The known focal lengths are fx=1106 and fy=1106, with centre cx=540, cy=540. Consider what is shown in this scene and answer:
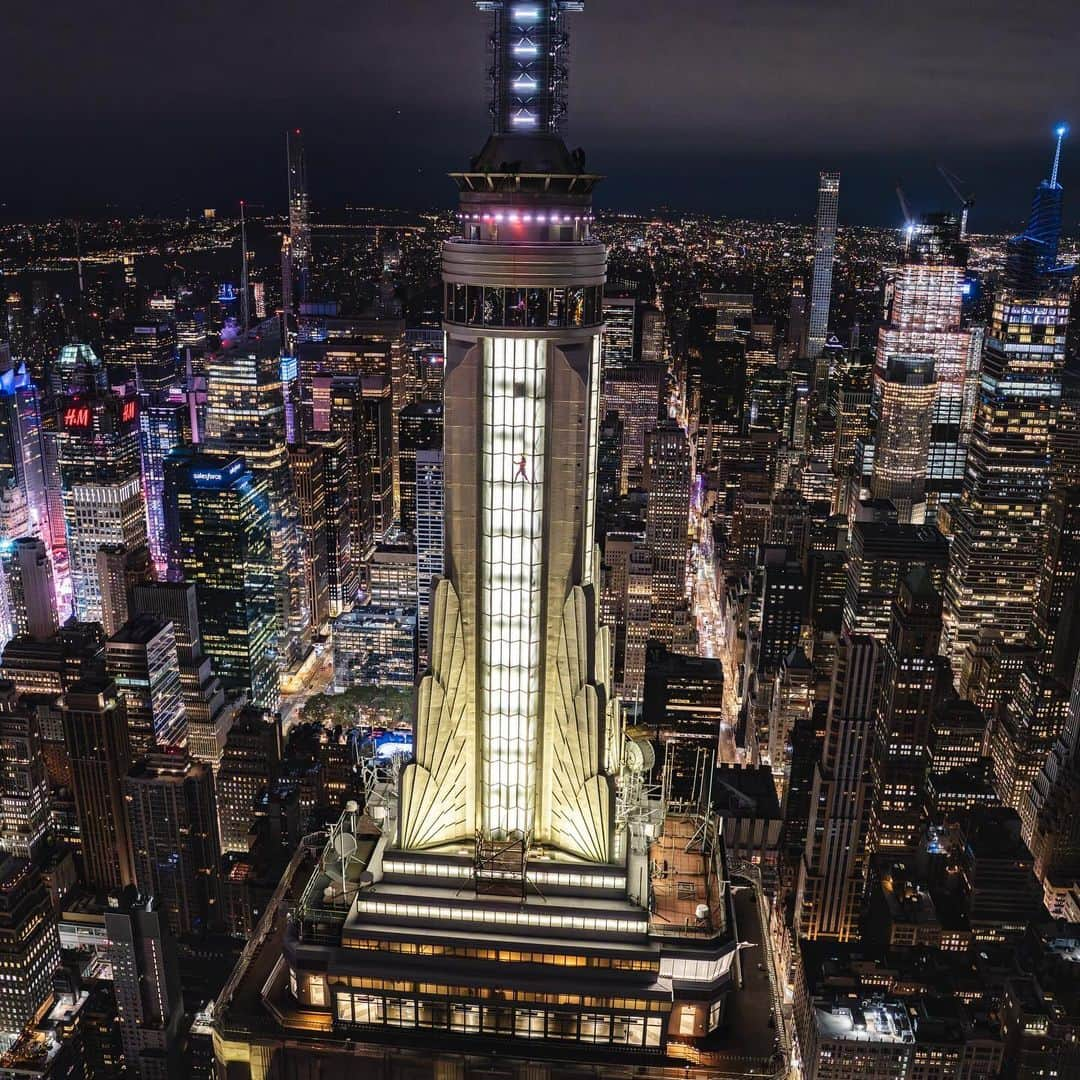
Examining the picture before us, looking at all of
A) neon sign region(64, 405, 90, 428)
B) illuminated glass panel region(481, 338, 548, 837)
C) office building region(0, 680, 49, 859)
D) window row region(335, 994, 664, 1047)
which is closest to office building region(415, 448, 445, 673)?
office building region(0, 680, 49, 859)

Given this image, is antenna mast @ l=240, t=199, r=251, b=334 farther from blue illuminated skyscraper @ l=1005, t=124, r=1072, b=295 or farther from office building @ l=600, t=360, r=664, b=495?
blue illuminated skyscraper @ l=1005, t=124, r=1072, b=295

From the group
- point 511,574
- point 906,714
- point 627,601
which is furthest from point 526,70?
point 627,601

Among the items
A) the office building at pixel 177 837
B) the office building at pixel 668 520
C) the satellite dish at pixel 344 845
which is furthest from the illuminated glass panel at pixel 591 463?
the office building at pixel 668 520

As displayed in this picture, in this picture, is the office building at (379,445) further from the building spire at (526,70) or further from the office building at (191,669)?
the building spire at (526,70)

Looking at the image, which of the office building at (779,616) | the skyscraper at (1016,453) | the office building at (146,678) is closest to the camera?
the office building at (146,678)

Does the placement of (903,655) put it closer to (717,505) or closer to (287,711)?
(287,711)

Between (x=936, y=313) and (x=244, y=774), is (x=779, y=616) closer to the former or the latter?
(x=244, y=774)
